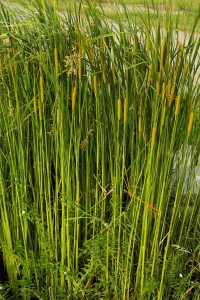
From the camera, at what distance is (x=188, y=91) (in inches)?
57.8

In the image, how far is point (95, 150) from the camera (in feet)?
5.41

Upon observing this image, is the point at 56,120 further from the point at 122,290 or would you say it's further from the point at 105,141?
the point at 122,290

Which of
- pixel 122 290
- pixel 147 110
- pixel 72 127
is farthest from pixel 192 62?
pixel 122 290

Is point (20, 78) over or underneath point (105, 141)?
over

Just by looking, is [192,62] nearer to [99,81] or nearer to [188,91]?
[188,91]

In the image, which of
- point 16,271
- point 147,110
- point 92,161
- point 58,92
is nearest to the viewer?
point 58,92

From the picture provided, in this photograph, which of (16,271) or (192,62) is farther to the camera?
(16,271)

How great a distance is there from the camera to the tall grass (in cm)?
147

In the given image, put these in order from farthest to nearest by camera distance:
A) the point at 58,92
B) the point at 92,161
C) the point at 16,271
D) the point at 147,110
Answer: the point at 16,271 → the point at 92,161 → the point at 147,110 → the point at 58,92

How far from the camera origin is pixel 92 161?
1657 mm

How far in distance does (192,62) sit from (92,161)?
1.58 feet

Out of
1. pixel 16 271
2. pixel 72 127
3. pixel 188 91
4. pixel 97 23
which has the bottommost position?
pixel 16 271

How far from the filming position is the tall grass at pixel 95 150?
1.47 metres

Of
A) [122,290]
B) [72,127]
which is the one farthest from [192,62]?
[122,290]
